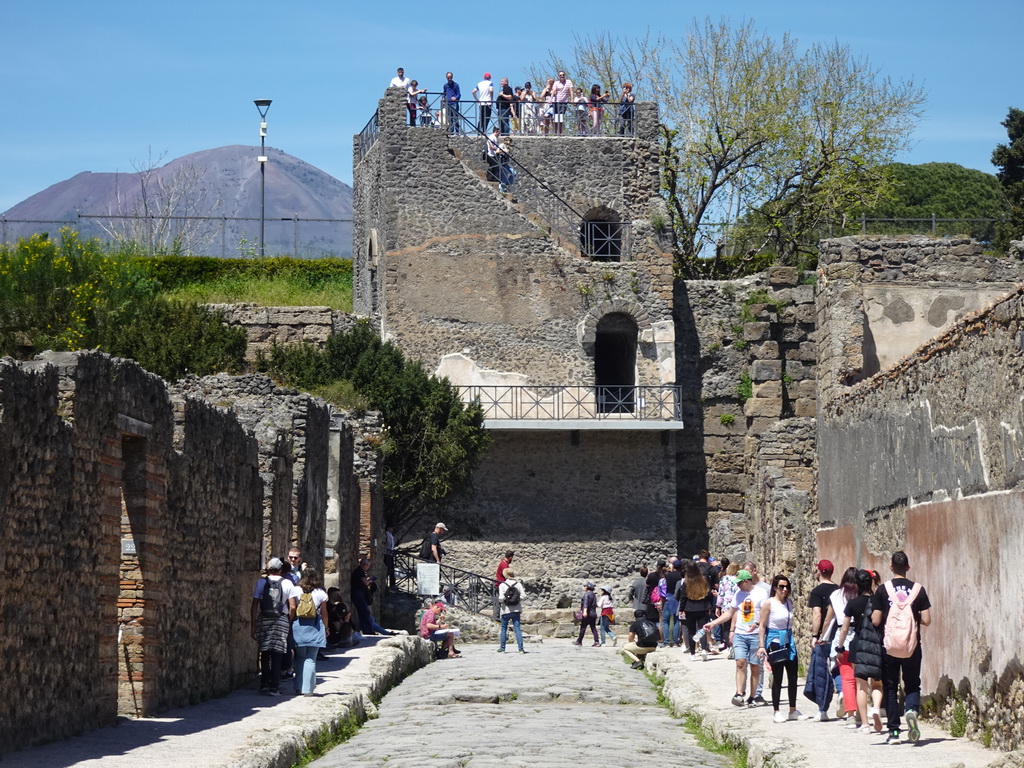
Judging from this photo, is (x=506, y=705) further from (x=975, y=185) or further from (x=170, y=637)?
(x=975, y=185)

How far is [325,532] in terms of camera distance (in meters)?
22.6

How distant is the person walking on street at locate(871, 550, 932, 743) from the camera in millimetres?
11992

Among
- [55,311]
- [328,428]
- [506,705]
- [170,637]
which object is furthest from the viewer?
[55,311]

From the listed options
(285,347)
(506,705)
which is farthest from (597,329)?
(506,705)

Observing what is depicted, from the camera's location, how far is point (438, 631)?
2323 centimetres

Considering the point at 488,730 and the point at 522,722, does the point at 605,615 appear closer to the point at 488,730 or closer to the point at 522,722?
the point at 522,722

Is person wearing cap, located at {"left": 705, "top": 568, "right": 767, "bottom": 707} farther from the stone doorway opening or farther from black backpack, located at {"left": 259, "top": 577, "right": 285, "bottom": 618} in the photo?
the stone doorway opening

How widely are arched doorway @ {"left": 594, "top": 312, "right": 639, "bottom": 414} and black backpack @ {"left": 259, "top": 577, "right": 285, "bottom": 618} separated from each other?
62.8ft

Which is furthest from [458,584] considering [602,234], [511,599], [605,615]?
[511,599]

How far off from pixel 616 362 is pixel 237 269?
10682mm

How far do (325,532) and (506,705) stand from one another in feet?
22.4

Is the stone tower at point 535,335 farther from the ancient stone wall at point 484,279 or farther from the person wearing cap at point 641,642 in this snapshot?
the person wearing cap at point 641,642

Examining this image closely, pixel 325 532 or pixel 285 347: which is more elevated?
pixel 285 347

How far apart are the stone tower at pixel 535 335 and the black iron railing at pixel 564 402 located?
0.04 m
